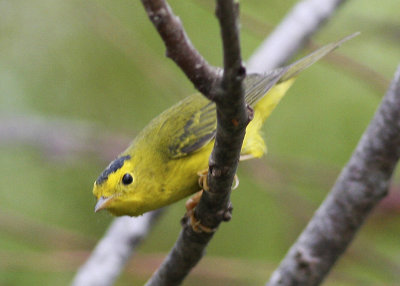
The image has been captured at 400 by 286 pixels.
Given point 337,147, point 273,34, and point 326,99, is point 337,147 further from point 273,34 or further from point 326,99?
point 273,34

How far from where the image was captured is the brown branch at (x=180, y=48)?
129 cm

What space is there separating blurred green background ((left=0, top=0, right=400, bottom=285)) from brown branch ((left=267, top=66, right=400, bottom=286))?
110 cm

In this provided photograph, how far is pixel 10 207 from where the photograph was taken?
17.8 ft

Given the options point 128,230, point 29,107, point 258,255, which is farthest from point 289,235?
point 29,107

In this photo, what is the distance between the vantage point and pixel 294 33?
13.6 ft

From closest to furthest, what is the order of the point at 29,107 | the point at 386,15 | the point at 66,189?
the point at 386,15, the point at 66,189, the point at 29,107

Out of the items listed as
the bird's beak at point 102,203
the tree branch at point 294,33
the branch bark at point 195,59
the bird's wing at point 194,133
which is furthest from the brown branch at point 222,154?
the tree branch at point 294,33

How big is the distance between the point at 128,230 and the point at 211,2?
1712 millimetres

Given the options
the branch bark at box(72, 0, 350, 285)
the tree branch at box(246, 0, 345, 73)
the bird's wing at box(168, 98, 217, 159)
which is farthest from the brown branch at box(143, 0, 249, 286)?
the tree branch at box(246, 0, 345, 73)

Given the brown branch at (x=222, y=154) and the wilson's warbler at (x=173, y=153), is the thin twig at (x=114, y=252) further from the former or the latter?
the brown branch at (x=222, y=154)

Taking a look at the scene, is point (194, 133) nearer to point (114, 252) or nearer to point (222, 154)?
point (114, 252)

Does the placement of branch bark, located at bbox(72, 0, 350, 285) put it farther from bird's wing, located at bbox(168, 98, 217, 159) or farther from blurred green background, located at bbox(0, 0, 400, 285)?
bird's wing, located at bbox(168, 98, 217, 159)

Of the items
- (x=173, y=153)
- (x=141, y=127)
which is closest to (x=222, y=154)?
(x=173, y=153)

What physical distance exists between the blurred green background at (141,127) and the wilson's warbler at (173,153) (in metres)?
0.53
